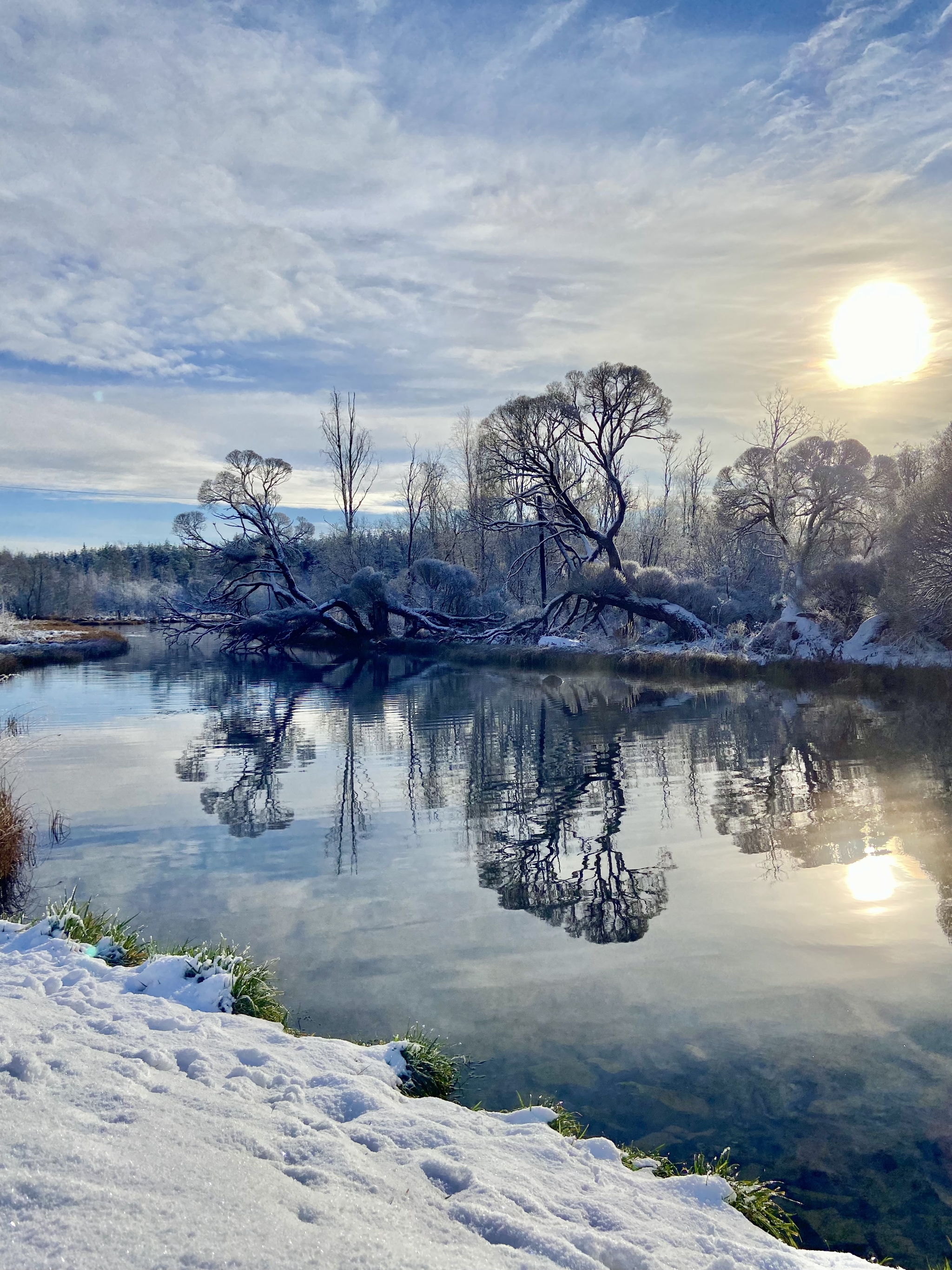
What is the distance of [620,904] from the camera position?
7309 millimetres

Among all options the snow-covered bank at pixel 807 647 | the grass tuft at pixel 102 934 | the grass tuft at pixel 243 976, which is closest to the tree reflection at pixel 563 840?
the grass tuft at pixel 243 976

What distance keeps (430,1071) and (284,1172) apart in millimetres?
1658

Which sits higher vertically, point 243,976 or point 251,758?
point 243,976

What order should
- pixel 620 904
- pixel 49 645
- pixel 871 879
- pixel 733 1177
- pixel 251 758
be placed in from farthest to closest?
pixel 49 645 < pixel 251 758 < pixel 871 879 < pixel 620 904 < pixel 733 1177

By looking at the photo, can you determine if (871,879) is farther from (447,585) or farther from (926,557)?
(447,585)

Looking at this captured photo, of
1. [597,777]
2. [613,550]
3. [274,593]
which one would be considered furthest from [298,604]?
[597,777]

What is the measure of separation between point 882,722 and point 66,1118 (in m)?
16.7

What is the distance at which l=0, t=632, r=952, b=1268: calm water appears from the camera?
14.5ft

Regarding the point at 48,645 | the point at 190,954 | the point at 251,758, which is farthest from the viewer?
the point at 48,645

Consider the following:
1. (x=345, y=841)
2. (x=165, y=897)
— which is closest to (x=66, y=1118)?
(x=165, y=897)

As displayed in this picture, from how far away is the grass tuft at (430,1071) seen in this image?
14.8 ft

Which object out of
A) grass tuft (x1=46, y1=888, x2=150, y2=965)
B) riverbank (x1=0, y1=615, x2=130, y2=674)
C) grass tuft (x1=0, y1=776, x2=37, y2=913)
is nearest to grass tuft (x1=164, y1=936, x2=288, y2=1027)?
grass tuft (x1=46, y1=888, x2=150, y2=965)

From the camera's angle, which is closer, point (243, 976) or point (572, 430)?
point (243, 976)

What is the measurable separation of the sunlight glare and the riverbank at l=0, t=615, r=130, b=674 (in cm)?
2784
